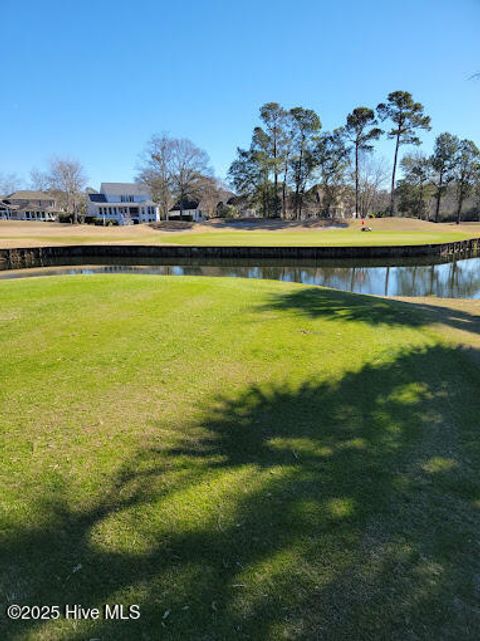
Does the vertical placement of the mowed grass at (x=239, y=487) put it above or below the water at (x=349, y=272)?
above

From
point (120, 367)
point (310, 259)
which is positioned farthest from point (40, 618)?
point (310, 259)

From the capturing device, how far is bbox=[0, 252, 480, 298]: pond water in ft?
64.9

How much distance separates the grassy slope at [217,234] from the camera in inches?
1595

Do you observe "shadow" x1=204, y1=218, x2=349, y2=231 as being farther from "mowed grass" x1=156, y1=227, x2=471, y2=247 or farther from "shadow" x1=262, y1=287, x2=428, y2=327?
"shadow" x1=262, y1=287, x2=428, y2=327

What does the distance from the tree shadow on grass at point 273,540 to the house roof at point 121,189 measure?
259ft

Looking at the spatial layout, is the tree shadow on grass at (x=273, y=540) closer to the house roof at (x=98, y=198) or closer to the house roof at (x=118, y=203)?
the house roof at (x=118, y=203)

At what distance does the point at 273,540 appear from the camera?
2619 mm

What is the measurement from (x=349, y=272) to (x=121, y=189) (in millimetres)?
64507

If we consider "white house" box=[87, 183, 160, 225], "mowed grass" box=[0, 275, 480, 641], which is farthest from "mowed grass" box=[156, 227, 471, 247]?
"white house" box=[87, 183, 160, 225]

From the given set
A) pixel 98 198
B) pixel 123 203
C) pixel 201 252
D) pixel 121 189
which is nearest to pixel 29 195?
pixel 98 198

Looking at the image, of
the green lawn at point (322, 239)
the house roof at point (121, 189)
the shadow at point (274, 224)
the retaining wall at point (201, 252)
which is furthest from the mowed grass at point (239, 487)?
the house roof at point (121, 189)

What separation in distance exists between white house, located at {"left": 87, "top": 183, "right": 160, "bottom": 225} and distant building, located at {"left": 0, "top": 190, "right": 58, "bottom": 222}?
1454cm

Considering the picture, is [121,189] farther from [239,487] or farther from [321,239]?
[239,487]

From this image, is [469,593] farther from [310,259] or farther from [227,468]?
[310,259]
